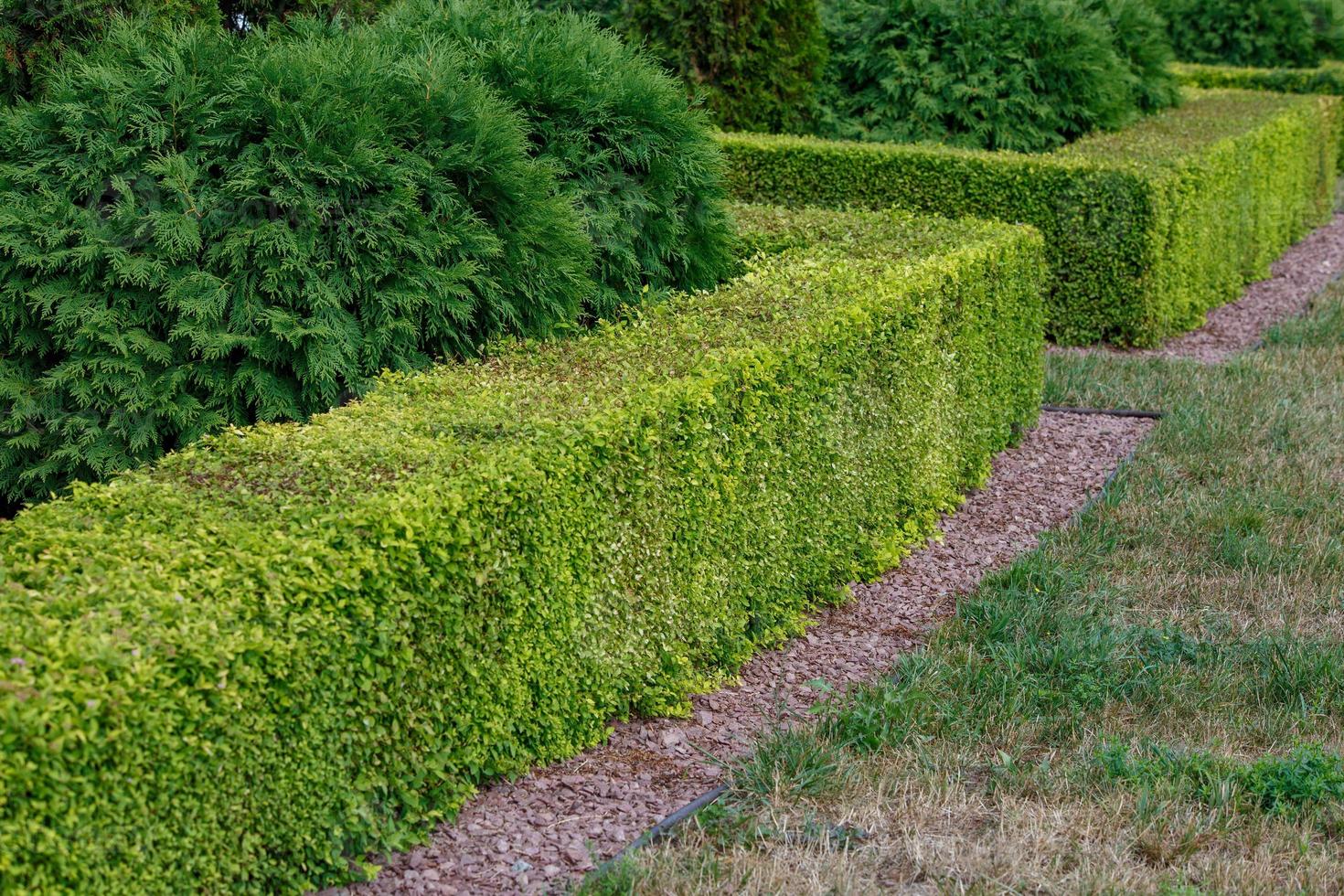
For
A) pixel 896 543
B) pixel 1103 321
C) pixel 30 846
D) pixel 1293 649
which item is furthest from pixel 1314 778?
pixel 1103 321

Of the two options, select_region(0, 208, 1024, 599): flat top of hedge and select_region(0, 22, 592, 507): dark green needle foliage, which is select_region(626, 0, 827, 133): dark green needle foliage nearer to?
select_region(0, 208, 1024, 599): flat top of hedge

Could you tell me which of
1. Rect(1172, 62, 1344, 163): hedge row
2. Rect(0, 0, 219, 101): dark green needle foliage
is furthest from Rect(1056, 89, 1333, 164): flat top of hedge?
Rect(0, 0, 219, 101): dark green needle foliage

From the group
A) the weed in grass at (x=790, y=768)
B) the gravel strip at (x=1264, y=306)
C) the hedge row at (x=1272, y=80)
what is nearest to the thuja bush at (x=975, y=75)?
the gravel strip at (x=1264, y=306)

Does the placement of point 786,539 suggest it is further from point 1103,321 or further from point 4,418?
point 1103,321

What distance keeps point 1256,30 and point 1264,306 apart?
517 inches

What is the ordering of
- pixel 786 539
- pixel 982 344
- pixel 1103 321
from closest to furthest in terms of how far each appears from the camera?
pixel 786 539 → pixel 982 344 → pixel 1103 321

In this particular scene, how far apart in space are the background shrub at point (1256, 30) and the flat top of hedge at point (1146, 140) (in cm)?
931

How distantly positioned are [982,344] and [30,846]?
520cm

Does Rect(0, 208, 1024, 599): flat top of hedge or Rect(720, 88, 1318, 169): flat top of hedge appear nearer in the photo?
Rect(0, 208, 1024, 599): flat top of hedge

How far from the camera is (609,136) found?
593 cm

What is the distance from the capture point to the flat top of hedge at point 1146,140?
9.61 m

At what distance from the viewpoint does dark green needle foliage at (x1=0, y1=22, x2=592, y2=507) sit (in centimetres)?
Answer: 461

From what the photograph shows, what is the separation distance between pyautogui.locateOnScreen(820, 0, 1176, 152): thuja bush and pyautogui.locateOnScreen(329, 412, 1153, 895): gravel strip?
531 centimetres

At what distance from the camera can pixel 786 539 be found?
16.7 feet
